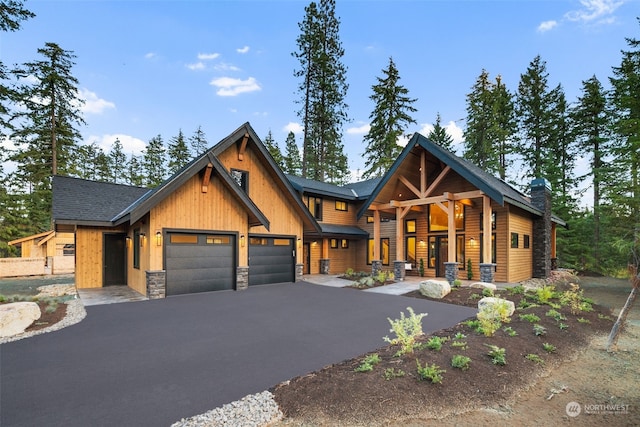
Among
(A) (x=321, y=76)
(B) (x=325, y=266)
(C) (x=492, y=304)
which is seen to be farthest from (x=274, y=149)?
(C) (x=492, y=304)

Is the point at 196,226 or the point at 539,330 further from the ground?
the point at 196,226

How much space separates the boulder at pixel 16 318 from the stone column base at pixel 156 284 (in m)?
3.00

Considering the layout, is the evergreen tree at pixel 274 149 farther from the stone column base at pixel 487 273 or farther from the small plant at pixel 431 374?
the small plant at pixel 431 374

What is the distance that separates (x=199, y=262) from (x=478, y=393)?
931 centimetres

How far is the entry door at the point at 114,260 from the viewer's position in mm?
12039

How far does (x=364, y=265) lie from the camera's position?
18328mm

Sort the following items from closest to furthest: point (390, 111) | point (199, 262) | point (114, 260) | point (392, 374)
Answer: point (392, 374), point (199, 262), point (114, 260), point (390, 111)

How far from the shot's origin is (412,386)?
3516 mm

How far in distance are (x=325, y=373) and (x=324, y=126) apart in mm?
21910

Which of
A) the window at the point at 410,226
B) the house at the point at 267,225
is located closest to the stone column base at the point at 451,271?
the house at the point at 267,225

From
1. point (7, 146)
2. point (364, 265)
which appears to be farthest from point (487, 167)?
point (7, 146)

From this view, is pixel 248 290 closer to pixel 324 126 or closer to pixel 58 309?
pixel 58 309

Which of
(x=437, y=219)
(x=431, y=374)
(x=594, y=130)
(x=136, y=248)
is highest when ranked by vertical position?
(x=594, y=130)

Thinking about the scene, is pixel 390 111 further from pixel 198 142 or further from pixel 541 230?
pixel 198 142
